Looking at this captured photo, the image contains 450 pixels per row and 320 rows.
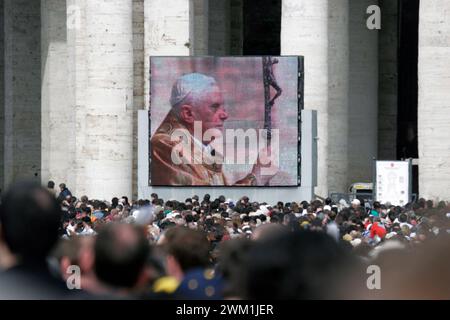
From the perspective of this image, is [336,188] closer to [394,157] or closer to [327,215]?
[394,157]

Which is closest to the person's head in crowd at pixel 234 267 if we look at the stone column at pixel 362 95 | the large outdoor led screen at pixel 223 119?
the large outdoor led screen at pixel 223 119

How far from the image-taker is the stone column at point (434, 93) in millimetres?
41906

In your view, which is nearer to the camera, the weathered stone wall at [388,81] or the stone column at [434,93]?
the stone column at [434,93]

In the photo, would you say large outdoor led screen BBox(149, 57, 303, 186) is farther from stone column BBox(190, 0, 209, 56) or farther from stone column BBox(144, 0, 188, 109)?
stone column BBox(190, 0, 209, 56)

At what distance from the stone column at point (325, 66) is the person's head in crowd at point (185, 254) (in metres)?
34.2

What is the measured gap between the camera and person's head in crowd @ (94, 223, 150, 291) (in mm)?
7996

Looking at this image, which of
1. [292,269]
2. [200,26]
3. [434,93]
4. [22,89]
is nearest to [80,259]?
[292,269]

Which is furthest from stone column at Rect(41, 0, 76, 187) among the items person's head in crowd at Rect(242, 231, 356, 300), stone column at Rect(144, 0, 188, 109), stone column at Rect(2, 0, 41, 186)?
person's head in crowd at Rect(242, 231, 356, 300)

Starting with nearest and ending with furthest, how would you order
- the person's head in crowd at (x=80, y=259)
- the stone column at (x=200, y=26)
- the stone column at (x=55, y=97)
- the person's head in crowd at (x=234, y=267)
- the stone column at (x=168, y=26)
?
the person's head in crowd at (x=234, y=267) < the person's head in crowd at (x=80, y=259) < the stone column at (x=168, y=26) < the stone column at (x=200, y=26) < the stone column at (x=55, y=97)

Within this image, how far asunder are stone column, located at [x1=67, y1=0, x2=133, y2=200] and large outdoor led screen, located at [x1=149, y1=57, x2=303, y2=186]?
4.80 metres

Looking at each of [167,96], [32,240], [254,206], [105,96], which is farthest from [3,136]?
[32,240]

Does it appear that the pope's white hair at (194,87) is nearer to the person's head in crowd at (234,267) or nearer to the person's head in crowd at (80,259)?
the person's head in crowd at (80,259)

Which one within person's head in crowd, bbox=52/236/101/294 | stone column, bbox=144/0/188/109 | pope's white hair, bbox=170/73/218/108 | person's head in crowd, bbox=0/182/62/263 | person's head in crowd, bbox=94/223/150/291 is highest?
stone column, bbox=144/0/188/109
